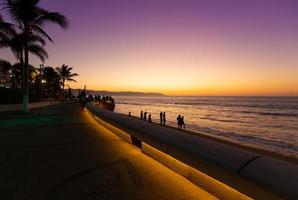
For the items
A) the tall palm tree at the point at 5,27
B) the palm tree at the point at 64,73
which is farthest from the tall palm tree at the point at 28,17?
the palm tree at the point at 64,73

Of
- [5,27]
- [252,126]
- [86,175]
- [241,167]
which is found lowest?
[252,126]

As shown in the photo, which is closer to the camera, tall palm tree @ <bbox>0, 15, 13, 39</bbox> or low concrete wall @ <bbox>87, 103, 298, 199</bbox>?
low concrete wall @ <bbox>87, 103, 298, 199</bbox>

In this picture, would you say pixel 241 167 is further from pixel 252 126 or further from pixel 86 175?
pixel 252 126

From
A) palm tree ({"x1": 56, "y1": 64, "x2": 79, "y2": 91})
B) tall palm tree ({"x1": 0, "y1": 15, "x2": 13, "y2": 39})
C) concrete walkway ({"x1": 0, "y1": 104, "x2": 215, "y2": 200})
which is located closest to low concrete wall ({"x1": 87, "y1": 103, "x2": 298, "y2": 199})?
concrete walkway ({"x1": 0, "y1": 104, "x2": 215, "y2": 200})

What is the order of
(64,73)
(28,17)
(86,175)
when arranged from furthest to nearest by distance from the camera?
1. (64,73)
2. (28,17)
3. (86,175)

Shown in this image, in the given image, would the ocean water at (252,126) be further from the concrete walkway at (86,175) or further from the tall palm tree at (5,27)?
the tall palm tree at (5,27)

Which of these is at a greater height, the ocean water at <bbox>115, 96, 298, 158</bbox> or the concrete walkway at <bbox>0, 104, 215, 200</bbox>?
the concrete walkway at <bbox>0, 104, 215, 200</bbox>

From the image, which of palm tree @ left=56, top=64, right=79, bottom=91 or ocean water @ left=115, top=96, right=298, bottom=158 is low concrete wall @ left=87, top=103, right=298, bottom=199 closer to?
ocean water @ left=115, top=96, right=298, bottom=158

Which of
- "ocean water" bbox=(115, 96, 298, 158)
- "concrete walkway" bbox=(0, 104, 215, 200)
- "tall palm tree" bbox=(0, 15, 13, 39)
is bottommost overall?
"ocean water" bbox=(115, 96, 298, 158)

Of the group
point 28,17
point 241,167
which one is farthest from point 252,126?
point 241,167

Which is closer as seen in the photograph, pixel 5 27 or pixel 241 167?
pixel 241 167

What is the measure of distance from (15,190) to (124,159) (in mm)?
2691

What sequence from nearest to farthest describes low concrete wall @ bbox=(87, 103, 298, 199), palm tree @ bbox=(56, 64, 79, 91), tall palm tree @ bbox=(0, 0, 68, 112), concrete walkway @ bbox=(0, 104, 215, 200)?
1. low concrete wall @ bbox=(87, 103, 298, 199)
2. concrete walkway @ bbox=(0, 104, 215, 200)
3. tall palm tree @ bbox=(0, 0, 68, 112)
4. palm tree @ bbox=(56, 64, 79, 91)

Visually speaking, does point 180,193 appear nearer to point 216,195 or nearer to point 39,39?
point 216,195
